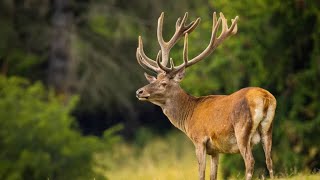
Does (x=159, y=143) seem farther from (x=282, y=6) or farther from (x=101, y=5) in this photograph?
(x=282, y=6)

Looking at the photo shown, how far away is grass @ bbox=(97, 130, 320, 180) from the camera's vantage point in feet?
70.1

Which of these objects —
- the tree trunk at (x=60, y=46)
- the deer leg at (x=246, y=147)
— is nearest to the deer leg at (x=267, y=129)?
the deer leg at (x=246, y=147)

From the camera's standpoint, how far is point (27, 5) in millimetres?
25531

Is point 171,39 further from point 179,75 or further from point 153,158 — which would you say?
point 153,158

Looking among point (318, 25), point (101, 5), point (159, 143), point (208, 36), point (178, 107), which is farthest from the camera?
point (159, 143)

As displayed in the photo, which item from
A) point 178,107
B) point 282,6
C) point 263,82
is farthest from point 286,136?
point 178,107

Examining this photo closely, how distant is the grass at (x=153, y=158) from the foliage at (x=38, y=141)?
2.05ft

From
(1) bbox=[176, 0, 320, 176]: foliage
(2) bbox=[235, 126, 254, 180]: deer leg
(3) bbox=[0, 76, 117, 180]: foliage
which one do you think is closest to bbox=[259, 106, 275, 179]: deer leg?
(2) bbox=[235, 126, 254, 180]: deer leg

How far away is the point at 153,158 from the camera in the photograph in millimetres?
24906

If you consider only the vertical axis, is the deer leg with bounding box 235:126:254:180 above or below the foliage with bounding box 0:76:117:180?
above

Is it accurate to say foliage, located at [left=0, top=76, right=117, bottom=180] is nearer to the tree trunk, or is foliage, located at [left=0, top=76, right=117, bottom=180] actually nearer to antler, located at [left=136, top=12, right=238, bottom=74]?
the tree trunk

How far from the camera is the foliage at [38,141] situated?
1772cm

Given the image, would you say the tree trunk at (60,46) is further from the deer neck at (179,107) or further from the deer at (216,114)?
the deer neck at (179,107)

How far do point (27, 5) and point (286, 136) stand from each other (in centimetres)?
951
